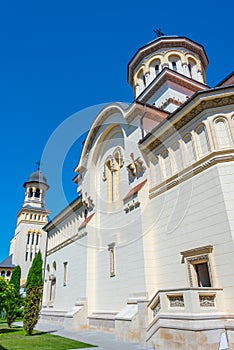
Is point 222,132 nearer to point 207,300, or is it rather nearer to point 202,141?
point 202,141

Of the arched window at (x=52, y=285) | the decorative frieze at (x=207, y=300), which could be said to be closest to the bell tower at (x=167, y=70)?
the decorative frieze at (x=207, y=300)

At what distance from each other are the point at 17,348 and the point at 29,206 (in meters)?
48.2

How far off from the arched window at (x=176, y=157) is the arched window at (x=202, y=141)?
110cm

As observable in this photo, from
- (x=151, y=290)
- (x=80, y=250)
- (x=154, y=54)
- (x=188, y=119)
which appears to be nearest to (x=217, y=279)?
(x=151, y=290)

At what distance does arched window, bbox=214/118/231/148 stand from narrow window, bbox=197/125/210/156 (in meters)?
0.46

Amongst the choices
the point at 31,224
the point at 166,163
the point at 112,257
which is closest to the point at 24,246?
the point at 31,224

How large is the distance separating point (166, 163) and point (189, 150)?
1.48 m

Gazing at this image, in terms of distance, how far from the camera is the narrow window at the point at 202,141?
10.4 m

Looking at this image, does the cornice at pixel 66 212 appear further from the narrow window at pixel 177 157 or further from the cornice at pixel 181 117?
the narrow window at pixel 177 157

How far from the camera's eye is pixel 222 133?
10234mm

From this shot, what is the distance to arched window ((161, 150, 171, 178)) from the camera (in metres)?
12.1

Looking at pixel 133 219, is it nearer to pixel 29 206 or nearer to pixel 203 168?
pixel 203 168

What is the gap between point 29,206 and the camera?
55.4 metres

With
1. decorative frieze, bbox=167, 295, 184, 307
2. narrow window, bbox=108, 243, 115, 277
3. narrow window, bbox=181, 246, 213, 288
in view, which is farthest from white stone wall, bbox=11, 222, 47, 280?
decorative frieze, bbox=167, 295, 184, 307
